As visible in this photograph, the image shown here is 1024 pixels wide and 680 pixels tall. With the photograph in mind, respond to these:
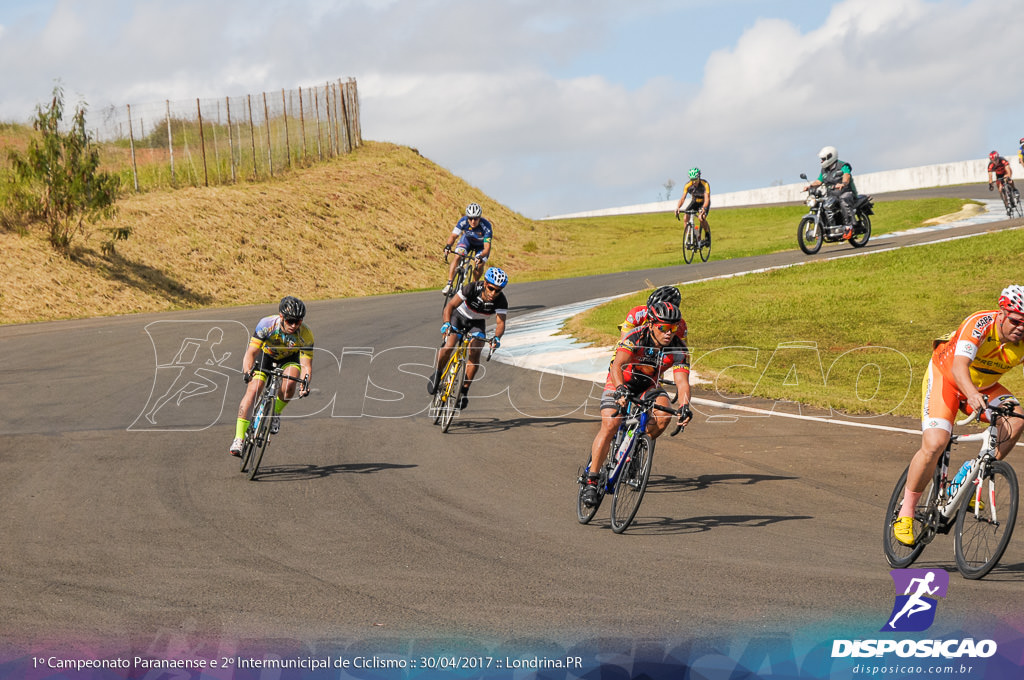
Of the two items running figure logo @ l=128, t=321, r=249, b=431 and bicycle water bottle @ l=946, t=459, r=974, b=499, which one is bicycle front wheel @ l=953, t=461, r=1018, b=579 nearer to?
bicycle water bottle @ l=946, t=459, r=974, b=499

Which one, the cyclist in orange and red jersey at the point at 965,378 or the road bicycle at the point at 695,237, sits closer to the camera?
the cyclist in orange and red jersey at the point at 965,378

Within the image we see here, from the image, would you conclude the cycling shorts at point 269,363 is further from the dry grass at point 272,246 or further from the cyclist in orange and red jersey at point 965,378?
the dry grass at point 272,246

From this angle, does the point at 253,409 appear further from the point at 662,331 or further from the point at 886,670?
the point at 886,670

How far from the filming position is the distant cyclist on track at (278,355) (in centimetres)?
1101

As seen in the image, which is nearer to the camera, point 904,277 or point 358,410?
point 358,410

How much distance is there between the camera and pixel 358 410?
1455 cm

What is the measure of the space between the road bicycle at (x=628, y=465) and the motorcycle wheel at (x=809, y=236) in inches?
775

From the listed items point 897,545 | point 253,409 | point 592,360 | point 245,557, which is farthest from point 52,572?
point 592,360

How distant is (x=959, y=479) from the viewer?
23.2 ft

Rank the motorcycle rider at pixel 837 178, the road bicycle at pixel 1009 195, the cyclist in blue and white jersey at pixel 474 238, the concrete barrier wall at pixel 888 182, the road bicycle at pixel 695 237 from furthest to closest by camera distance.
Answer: the concrete barrier wall at pixel 888 182, the road bicycle at pixel 1009 195, the road bicycle at pixel 695 237, the motorcycle rider at pixel 837 178, the cyclist in blue and white jersey at pixel 474 238

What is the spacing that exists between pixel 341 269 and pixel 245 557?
→ 30895 millimetres

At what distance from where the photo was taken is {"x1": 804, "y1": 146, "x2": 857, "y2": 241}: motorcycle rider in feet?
83.2

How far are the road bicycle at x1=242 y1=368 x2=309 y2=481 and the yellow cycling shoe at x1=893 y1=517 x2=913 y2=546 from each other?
6143mm

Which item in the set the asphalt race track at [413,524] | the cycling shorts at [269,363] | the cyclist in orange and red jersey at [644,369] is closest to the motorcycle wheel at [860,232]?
the asphalt race track at [413,524]
